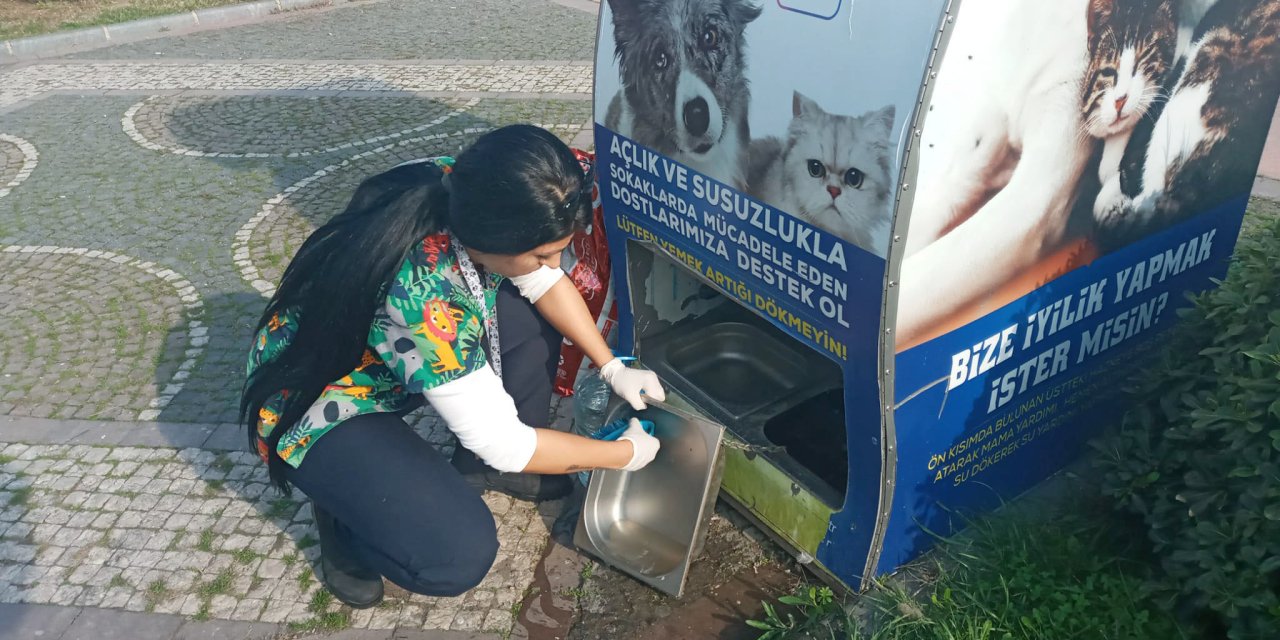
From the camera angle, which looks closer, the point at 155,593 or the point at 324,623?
the point at 324,623

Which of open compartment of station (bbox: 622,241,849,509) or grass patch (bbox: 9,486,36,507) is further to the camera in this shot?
grass patch (bbox: 9,486,36,507)

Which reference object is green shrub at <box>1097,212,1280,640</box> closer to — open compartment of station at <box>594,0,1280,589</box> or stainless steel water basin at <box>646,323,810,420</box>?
open compartment of station at <box>594,0,1280,589</box>

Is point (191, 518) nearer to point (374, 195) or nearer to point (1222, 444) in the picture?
point (374, 195)

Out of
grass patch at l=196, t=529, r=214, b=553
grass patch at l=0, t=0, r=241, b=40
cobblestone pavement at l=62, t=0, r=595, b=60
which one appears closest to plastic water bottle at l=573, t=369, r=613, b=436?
Answer: grass patch at l=196, t=529, r=214, b=553

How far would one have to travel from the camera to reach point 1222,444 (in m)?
2.10

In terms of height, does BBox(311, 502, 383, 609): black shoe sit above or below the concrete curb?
below

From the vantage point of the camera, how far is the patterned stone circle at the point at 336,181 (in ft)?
15.7

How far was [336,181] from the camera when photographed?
18.3 feet

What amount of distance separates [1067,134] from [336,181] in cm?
450

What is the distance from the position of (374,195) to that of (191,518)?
1.49 m

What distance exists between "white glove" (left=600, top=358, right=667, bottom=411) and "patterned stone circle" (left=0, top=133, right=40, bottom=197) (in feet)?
16.1

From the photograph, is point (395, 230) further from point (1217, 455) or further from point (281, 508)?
point (1217, 455)

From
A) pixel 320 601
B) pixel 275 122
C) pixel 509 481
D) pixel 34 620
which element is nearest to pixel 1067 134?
pixel 509 481

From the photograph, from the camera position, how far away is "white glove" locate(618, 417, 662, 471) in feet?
8.64
